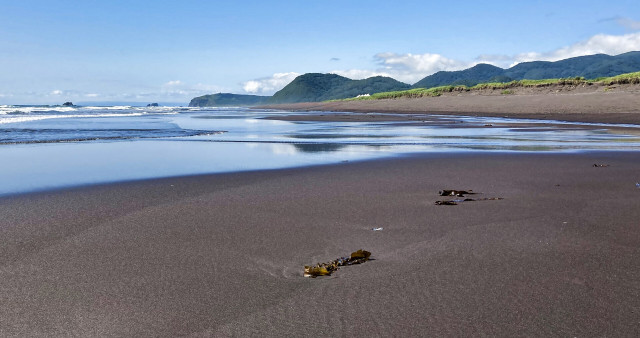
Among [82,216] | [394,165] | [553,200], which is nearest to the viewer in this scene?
[82,216]

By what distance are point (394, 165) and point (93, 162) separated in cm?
777

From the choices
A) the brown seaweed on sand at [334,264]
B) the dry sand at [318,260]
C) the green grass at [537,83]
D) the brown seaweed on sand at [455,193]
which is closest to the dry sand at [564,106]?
the green grass at [537,83]

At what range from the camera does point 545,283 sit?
4.14 meters

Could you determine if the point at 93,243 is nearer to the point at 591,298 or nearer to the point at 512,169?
the point at 591,298

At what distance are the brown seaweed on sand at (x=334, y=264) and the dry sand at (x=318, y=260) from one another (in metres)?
0.10

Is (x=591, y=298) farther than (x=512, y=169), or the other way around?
(x=512, y=169)

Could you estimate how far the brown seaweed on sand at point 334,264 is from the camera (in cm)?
450

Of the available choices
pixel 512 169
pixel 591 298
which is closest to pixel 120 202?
pixel 591 298

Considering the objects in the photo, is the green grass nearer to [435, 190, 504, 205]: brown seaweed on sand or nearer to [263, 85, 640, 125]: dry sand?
[263, 85, 640, 125]: dry sand

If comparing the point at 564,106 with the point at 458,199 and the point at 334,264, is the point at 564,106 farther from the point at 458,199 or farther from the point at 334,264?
the point at 334,264

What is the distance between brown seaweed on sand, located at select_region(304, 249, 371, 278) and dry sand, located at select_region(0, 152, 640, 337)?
4.1 inches

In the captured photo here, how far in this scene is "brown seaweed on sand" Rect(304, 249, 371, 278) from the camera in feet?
14.8

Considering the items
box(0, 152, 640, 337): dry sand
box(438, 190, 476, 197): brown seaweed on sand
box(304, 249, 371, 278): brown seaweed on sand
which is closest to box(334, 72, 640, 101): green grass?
box(0, 152, 640, 337): dry sand

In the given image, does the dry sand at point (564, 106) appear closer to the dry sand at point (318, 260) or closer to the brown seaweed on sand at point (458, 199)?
the brown seaweed on sand at point (458, 199)
